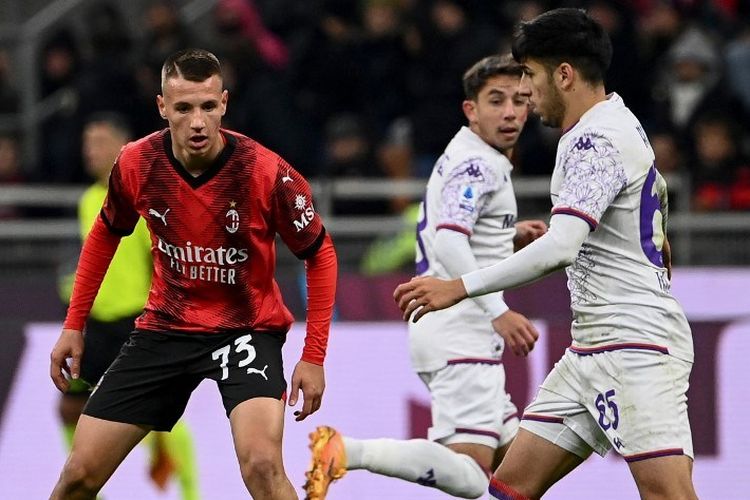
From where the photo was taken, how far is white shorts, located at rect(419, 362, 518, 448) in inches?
263

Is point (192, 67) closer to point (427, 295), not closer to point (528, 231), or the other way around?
point (427, 295)

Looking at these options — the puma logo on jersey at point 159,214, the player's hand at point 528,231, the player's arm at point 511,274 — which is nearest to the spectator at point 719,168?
the player's hand at point 528,231

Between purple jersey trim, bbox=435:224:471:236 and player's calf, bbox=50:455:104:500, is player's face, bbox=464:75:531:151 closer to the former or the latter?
purple jersey trim, bbox=435:224:471:236

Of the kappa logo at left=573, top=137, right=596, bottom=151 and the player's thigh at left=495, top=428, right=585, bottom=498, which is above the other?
the kappa logo at left=573, top=137, right=596, bottom=151

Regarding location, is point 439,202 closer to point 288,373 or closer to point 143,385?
point 143,385

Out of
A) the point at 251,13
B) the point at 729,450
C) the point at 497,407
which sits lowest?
the point at 729,450

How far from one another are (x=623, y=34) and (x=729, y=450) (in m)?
4.11

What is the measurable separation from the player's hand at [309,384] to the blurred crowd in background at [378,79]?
17.2 feet

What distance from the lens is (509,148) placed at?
6.76 meters

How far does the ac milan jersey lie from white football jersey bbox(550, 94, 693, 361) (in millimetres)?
1107

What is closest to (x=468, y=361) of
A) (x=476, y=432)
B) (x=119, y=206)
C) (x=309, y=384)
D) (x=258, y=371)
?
(x=476, y=432)

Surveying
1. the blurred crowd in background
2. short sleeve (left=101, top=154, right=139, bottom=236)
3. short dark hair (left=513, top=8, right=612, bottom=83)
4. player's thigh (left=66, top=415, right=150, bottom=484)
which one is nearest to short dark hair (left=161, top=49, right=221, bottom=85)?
short sleeve (left=101, top=154, right=139, bottom=236)

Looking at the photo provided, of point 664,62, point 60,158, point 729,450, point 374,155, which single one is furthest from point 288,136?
point 729,450

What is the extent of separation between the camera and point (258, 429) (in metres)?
5.58
